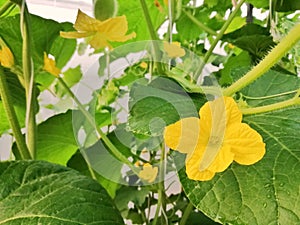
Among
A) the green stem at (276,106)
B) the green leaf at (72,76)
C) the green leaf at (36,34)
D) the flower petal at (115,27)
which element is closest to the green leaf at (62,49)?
the green leaf at (36,34)

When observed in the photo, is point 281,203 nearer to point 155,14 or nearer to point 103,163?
point 103,163

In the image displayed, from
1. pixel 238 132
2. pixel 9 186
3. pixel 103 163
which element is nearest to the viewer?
pixel 238 132

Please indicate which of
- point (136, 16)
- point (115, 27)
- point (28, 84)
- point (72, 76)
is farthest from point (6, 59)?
point (72, 76)

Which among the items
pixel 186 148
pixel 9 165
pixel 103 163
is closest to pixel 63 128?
pixel 103 163

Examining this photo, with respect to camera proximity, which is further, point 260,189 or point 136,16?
point 136,16

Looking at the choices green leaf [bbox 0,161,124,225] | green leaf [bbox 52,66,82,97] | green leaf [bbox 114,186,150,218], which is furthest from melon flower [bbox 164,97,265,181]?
green leaf [bbox 52,66,82,97]

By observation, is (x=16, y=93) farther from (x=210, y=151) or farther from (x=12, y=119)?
(x=210, y=151)
